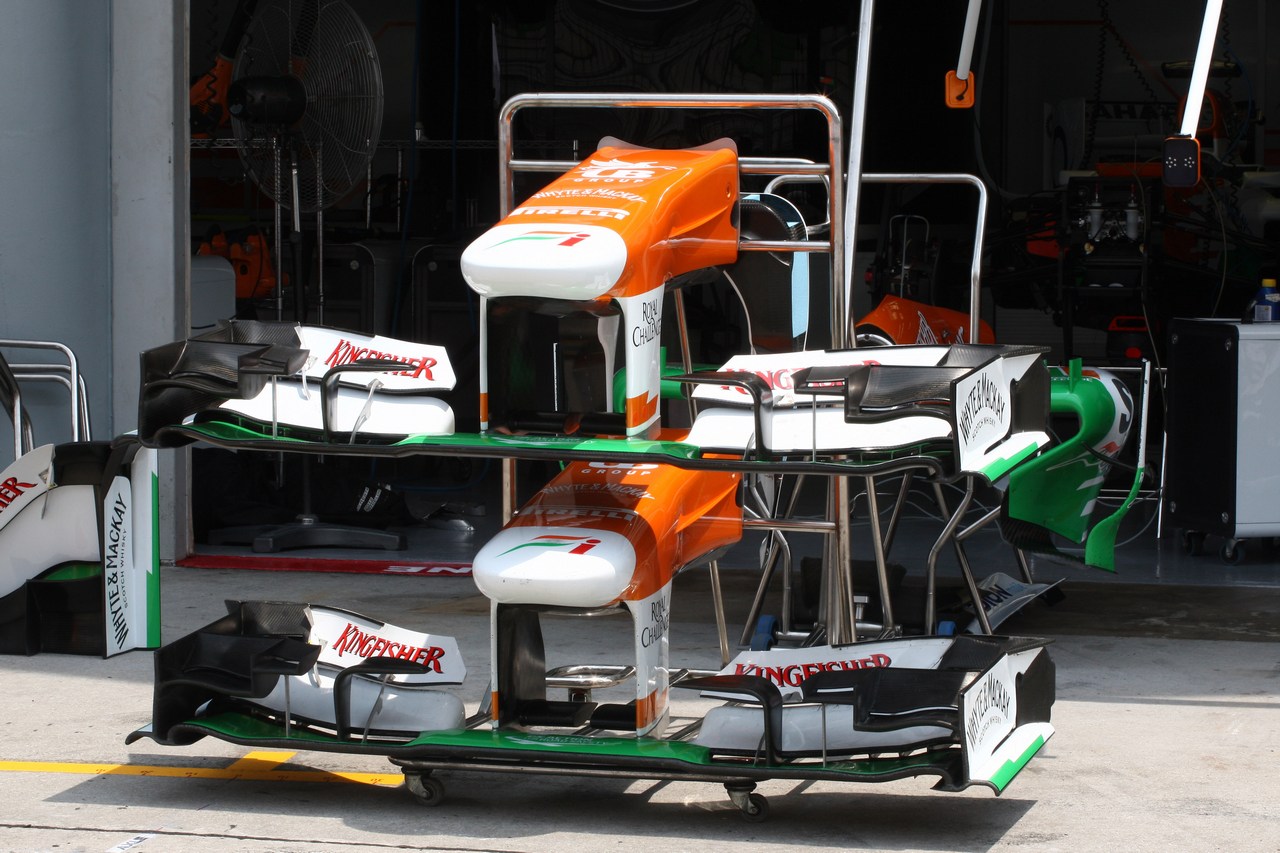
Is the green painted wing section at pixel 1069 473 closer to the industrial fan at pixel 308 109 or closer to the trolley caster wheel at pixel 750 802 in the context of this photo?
the trolley caster wheel at pixel 750 802

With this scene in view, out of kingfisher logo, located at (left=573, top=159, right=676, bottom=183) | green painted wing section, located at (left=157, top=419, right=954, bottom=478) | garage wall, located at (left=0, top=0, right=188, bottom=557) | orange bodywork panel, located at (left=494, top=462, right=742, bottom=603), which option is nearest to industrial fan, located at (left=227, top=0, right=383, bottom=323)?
garage wall, located at (left=0, top=0, right=188, bottom=557)

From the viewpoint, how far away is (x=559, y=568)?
3.84 metres

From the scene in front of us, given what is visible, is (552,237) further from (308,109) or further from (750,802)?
(308,109)

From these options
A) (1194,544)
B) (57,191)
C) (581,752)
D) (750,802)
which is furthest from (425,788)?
(1194,544)

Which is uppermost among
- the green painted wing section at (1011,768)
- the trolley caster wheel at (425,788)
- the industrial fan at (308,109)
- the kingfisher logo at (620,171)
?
the industrial fan at (308,109)

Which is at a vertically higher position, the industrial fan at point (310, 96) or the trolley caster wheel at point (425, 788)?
the industrial fan at point (310, 96)

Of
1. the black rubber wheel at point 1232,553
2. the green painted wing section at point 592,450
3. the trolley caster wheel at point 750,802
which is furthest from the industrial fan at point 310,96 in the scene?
the trolley caster wheel at point 750,802

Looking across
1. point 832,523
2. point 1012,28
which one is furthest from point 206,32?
point 832,523

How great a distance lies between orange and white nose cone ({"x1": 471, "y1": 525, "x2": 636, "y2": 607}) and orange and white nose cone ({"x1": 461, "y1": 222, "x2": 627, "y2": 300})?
1.92 ft

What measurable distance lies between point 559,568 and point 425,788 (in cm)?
69

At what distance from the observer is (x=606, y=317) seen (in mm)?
4125

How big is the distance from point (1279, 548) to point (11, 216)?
5755 millimetres

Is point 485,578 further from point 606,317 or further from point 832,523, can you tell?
point 832,523

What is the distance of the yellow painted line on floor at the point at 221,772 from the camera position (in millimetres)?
4348
